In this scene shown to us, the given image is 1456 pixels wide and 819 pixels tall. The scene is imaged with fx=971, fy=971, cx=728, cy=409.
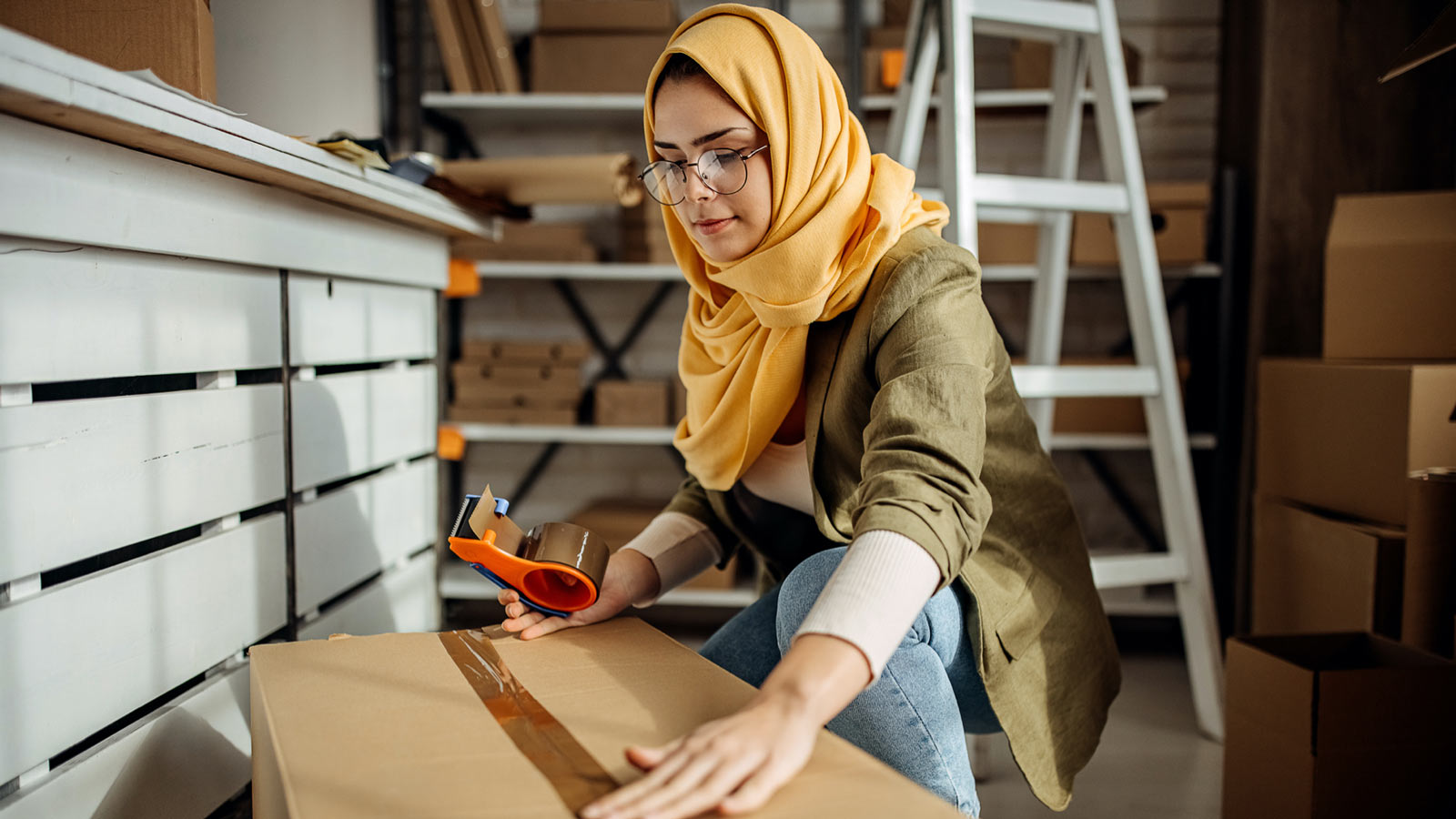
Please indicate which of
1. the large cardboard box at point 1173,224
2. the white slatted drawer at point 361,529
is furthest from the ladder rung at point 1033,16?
the white slatted drawer at point 361,529

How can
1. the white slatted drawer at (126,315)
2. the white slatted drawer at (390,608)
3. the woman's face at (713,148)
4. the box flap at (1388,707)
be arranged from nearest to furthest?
the white slatted drawer at (126,315) → the woman's face at (713,148) → the box flap at (1388,707) → the white slatted drawer at (390,608)

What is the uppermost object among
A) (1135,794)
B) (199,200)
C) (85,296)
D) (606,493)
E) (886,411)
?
(199,200)

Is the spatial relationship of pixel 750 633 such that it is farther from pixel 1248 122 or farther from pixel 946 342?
pixel 1248 122

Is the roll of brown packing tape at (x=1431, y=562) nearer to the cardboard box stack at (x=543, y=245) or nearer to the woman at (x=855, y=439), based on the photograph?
the woman at (x=855, y=439)

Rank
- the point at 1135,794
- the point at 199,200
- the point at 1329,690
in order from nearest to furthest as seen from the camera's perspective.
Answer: the point at 199,200 → the point at 1329,690 → the point at 1135,794

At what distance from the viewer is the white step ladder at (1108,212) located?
1702 mm

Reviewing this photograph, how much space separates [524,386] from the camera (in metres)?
2.79

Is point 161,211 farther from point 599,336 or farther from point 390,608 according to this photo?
point 599,336

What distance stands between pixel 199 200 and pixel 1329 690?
1.44m

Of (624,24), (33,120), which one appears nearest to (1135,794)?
(33,120)

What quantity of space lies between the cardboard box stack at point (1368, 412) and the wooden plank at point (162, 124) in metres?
1.61

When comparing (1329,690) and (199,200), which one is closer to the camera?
(199,200)

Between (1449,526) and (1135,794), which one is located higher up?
(1449,526)

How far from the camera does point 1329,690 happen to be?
119 centimetres
